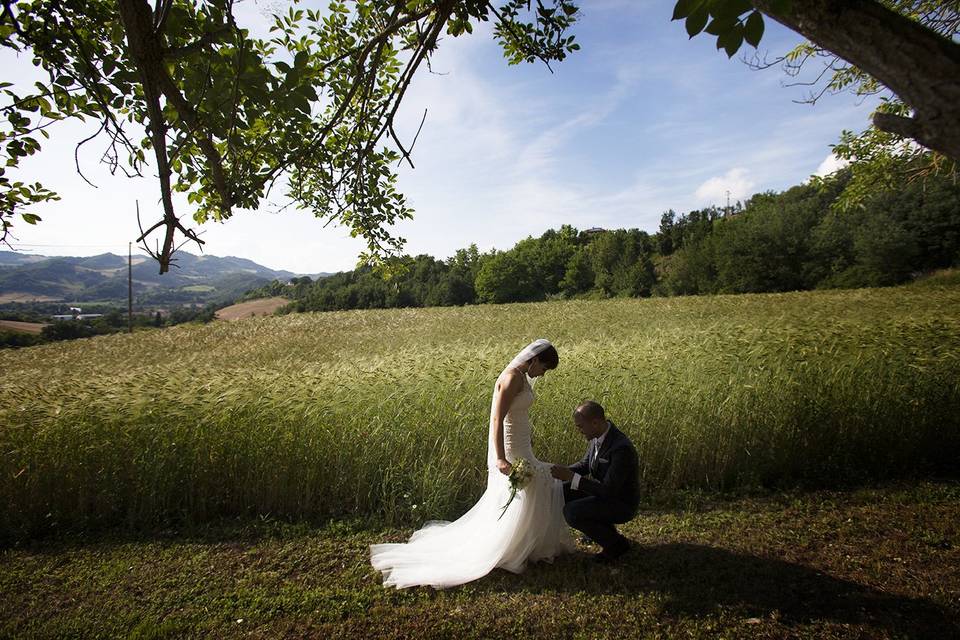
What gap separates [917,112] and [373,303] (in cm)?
4390

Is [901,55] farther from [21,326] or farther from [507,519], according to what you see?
[21,326]

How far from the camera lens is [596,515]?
4188 millimetres

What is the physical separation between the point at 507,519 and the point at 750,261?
2531 inches

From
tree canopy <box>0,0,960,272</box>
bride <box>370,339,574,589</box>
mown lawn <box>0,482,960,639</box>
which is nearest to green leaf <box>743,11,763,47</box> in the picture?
tree canopy <box>0,0,960,272</box>

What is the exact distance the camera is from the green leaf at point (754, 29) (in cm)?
196

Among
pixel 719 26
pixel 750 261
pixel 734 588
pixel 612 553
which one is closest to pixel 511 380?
pixel 612 553

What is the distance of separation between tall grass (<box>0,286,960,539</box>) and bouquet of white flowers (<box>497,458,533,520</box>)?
179 centimetres

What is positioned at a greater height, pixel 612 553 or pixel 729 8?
pixel 729 8

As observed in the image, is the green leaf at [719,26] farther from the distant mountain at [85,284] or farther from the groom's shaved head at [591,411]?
the distant mountain at [85,284]

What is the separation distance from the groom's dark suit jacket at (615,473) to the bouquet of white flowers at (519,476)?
48 cm

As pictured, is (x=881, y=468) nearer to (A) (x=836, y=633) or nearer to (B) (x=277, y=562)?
(A) (x=836, y=633)

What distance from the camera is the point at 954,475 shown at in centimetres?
611

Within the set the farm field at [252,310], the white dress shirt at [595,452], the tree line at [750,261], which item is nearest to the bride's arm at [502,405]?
the white dress shirt at [595,452]

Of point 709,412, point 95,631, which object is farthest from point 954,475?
point 95,631
